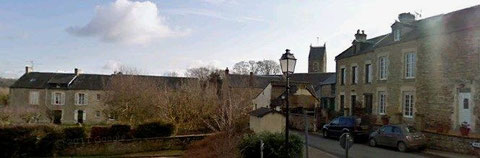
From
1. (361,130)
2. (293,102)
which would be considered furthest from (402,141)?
(293,102)

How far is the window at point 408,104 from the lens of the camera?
23.2m

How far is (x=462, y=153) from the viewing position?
17031 mm

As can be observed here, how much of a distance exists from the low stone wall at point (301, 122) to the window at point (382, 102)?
5233 mm

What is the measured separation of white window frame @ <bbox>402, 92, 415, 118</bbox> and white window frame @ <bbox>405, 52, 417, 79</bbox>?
42.7 inches

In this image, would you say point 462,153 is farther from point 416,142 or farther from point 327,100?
point 327,100

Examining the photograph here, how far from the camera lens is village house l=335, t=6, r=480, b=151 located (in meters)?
19.0

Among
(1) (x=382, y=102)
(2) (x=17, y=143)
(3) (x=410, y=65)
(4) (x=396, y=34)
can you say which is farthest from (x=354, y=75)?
(2) (x=17, y=143)

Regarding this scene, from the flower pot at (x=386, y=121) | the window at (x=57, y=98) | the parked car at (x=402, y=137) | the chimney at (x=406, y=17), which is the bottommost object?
the parked car at (x=402, y=137)

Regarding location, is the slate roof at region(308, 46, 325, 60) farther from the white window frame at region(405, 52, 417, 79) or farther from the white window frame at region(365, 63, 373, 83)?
the white window frame at region(405, 52, 417, 79)

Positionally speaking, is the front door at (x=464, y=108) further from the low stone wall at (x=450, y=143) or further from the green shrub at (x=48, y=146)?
the green shrub at (x=48, y=146)

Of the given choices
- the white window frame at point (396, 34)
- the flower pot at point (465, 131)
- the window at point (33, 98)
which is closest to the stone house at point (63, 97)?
the window at point (33, 98)

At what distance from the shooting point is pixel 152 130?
24734 mm

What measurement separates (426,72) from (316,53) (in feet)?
194

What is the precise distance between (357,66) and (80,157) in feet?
66.9
